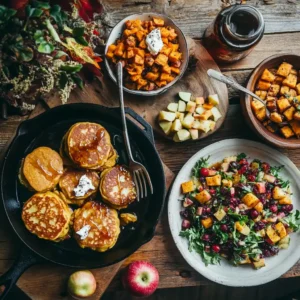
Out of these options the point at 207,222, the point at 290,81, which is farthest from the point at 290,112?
the point at 207,222

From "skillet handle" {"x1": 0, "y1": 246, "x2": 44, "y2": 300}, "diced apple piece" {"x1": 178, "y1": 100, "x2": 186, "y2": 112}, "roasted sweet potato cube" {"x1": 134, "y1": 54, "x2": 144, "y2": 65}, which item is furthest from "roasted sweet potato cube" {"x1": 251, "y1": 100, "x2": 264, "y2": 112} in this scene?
"skillet handle" {"x1": 0, "y1": 246, "x2": 44, "y2": 300}

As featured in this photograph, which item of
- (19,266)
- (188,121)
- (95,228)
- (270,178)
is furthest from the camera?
(270,178)

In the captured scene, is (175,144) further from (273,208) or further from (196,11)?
(196,11)

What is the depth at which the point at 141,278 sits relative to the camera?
101 inches

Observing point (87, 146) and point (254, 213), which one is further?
point (254, 213)

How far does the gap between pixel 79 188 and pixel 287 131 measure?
3.41 feet

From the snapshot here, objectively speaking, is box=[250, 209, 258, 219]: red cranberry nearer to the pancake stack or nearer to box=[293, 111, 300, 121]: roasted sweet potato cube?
box=[293, 111, 300, 121]: roasted sweet potato cube

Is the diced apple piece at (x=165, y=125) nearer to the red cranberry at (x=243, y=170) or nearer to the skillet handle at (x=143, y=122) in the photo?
the skillet handle at (x=143, y=122)

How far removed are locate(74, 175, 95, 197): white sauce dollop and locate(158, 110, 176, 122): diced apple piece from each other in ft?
1.52

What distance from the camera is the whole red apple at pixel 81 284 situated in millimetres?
2477

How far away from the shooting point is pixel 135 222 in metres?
2.62

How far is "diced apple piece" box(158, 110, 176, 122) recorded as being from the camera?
2551 mm

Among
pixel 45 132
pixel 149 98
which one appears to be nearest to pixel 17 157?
pixel 45 132

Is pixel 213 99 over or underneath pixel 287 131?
over
